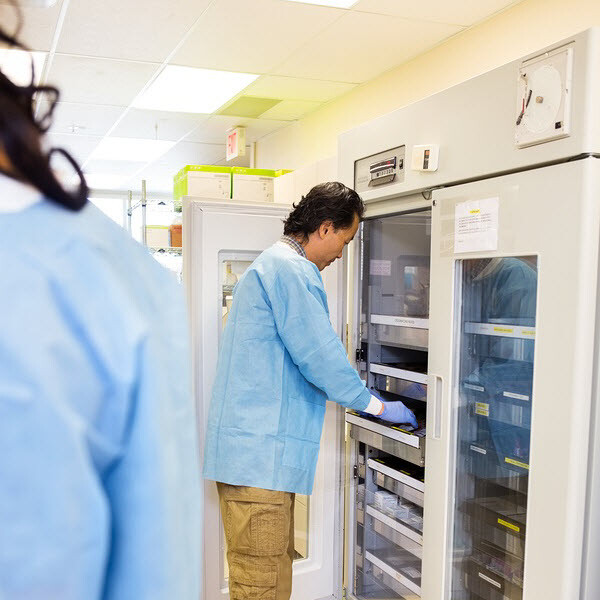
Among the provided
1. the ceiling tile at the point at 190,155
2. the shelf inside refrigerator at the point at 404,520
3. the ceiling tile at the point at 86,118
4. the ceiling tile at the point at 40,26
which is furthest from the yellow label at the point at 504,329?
the ceiling tile at the point at 190,155

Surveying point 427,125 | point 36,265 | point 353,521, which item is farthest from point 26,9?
point 36,265

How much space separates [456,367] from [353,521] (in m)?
1.05

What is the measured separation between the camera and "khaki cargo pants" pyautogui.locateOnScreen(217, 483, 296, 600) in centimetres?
217

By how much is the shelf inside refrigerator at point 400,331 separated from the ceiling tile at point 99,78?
9.59ft

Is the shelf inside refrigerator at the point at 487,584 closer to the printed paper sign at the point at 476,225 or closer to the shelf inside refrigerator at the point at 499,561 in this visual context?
the shelf inside refrigerator at the point at 499,561

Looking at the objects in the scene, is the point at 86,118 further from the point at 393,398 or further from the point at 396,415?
the point at 396,415

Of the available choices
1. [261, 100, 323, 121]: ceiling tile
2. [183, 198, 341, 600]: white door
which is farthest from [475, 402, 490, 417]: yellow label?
[261, 100, 323, 121]: ceiling tile

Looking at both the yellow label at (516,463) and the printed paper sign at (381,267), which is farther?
the printed paper sign at (381,267)

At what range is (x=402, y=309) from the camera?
7.84 feet

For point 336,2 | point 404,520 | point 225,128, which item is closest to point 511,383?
point 404,520

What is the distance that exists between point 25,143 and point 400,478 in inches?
79.2

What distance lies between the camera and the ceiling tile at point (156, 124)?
19.7 feet

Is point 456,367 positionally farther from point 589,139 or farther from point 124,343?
point 124,343

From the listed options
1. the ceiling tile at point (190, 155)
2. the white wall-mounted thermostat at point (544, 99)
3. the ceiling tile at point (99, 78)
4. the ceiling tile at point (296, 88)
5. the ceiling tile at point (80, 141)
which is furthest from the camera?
the ceiling tile at point (190, 155)
